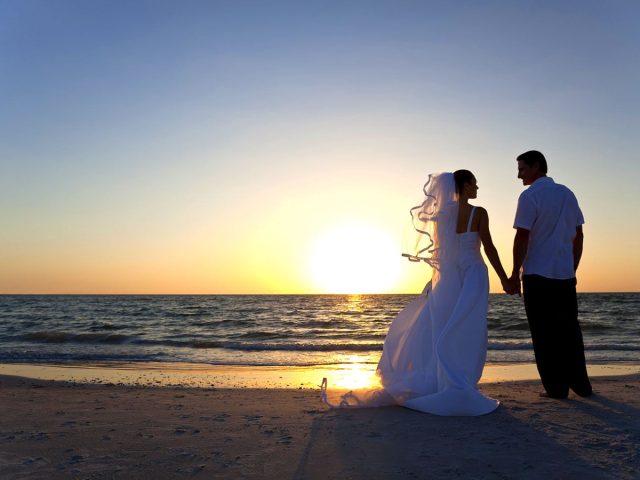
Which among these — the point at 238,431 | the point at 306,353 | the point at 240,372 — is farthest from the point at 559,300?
the point at 306,353

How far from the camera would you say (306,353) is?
50.1 feet

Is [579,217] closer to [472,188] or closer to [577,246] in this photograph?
[577,246]

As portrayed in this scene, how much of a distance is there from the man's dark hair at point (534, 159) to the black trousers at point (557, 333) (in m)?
1.14

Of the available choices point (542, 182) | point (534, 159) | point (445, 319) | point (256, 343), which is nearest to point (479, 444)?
point (445, 319)

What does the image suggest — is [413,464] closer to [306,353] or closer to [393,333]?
[393,333]

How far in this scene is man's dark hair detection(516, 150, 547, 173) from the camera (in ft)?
18.8

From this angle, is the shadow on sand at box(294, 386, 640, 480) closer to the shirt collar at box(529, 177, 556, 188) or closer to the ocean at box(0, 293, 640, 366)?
the shirt collar at box(529, 177, 556, 188)

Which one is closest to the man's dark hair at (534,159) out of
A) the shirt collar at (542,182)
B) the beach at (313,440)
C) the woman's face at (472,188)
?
the shirt collar at (542,182)

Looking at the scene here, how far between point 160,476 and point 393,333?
10.1 ft

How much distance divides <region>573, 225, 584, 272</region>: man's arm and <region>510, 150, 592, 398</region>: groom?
10 cm

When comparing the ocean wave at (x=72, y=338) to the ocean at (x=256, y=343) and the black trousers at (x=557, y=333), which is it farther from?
the black trousers at (x=557, y=333)

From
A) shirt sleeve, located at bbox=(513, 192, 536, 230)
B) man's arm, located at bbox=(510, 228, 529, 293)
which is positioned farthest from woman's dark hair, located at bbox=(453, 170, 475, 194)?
man's arm, located at bbox=(510, 228, 529, 293)

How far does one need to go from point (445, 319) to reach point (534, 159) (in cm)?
193

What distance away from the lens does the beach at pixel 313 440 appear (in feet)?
11.2
